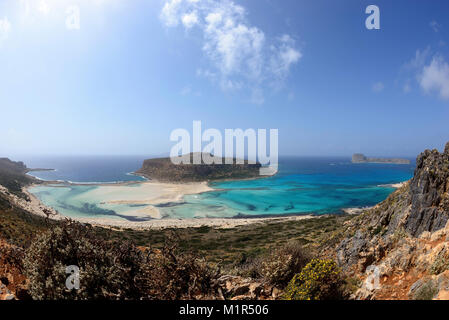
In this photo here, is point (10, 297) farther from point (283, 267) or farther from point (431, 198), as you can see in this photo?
point (431, 198)

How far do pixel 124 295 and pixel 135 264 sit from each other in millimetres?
1233

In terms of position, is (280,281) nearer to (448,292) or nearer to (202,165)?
(448,292)

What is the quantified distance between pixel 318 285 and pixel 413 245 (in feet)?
13.6

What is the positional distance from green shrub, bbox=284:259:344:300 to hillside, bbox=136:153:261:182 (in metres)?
98.1

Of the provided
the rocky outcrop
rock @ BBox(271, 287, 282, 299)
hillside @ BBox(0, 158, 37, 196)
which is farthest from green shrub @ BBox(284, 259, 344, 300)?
hillside @ BBox(0, 158, 37, 196)

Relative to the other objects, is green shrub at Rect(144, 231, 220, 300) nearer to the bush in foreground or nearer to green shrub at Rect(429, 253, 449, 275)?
the bush in foreground

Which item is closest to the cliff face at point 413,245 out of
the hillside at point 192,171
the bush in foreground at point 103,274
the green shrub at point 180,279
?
the green shrub at point 180,279

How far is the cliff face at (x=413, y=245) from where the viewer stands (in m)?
5.57

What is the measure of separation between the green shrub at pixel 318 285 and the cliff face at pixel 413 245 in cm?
101

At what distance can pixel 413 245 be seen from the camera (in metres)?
7.08

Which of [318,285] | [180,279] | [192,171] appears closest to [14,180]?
[192,171]

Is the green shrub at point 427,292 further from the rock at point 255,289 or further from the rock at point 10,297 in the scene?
the rock at point 10,297

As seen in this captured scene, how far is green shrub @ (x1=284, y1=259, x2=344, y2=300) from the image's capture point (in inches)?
211

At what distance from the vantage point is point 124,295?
5.05 meters
